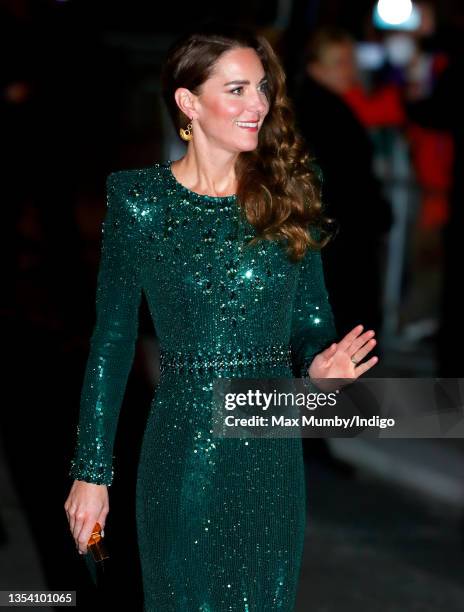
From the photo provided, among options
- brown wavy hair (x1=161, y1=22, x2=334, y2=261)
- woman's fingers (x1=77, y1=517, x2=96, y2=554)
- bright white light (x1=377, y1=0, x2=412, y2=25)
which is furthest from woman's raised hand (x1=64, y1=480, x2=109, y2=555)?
bright white light (x1=377, y1=0, x2=412, y2=25)

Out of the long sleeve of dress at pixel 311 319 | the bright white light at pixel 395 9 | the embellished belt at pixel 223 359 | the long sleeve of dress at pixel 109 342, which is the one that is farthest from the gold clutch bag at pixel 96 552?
the bright white light at pixel 395 9

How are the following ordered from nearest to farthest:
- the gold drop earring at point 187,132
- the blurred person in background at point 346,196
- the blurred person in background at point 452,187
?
the gold drop earring at point 187,132
the blurred person in background at point 346,196
the blurred person in background at point 452,187

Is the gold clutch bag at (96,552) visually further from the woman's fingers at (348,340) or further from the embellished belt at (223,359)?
the woman's fingers at (348,340)

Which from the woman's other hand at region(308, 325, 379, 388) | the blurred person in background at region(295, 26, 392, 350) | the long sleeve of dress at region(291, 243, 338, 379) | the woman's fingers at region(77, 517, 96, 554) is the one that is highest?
the blurred person in background at region(295, 26, 392, 350)

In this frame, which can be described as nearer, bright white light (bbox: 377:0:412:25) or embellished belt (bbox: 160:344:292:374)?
embellished belt (bbox: 160:344:292:374)

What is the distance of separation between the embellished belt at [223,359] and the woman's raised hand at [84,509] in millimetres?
321

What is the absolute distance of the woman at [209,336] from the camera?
2.81 metres

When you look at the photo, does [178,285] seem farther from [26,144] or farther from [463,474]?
[26,144]

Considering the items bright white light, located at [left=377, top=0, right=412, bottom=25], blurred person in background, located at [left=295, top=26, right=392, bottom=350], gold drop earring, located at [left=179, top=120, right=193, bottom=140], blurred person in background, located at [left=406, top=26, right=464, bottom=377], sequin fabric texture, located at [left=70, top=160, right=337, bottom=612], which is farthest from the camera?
blurred person in background, located at [left=406, top=26, right=464, bottom=377]

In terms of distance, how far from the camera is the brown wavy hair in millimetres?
2836

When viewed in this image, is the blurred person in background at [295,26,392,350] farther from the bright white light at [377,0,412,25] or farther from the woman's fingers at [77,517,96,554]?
the woman's fingers at [77,517,96,554]

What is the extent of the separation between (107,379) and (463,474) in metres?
3.91

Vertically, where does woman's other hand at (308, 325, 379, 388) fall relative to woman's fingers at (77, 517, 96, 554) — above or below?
above

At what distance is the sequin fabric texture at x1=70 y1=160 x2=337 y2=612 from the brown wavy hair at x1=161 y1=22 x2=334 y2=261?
0.05 m
